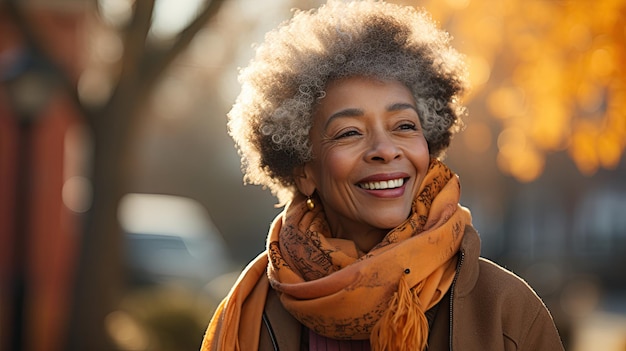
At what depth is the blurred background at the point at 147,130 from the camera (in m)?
6.09

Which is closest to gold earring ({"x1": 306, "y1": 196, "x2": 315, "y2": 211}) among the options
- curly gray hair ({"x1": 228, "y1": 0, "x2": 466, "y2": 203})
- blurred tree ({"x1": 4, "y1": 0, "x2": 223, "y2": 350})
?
curly gray hair ({"x1": 228, "y1": 0, "x2": 466, "y2": 203})

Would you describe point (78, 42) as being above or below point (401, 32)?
above

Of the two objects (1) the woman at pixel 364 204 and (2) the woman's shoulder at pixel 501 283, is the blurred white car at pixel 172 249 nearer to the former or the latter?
(1) the woman at pixel 364 204

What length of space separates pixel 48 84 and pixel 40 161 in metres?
5.86

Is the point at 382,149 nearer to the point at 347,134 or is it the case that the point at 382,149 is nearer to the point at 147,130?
the point at 347,134

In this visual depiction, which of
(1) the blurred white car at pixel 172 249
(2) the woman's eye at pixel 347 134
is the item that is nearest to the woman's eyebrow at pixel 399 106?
(2) the woman's eye at pixel 347 134

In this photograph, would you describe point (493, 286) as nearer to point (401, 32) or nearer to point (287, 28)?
point (401, 32)

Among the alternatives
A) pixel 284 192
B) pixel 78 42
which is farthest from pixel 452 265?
pixel 78 42

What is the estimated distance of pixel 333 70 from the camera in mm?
3252

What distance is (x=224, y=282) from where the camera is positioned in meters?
10.8

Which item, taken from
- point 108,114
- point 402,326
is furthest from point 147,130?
point 402,326

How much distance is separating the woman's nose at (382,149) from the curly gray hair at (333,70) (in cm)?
20

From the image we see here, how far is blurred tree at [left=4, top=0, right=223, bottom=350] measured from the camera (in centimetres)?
780

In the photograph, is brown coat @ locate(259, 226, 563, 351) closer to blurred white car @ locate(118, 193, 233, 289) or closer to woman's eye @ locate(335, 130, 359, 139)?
woman's eye @ locate(335, 130, 359, 139)
